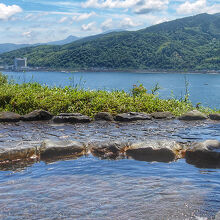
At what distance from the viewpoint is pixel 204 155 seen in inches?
288

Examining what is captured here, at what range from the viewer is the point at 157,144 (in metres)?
7.72

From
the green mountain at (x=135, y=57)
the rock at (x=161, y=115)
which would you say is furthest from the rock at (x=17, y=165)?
the green mountain at (x=135, y=57)

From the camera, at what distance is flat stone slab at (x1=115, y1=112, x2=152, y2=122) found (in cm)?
1145

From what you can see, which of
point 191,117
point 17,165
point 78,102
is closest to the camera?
point 17,165

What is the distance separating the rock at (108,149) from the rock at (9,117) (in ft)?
14.3

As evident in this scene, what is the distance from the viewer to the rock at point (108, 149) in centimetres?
773

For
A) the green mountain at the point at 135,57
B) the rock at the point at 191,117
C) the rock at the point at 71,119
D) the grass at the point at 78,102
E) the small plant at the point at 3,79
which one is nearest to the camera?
the rock at the point at 71,119

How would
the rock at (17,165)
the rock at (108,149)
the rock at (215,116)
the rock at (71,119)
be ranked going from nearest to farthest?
the rock at (17,165)
the rock at (108,149)
the rock at (71,119)
the rock at (215,116)

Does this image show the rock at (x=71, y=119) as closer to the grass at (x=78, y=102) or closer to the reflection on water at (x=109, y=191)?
the grass at (x=78, y=102)

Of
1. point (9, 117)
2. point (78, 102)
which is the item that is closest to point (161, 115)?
point (78, 102)

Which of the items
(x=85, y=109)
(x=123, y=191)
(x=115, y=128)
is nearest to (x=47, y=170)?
(x=123, y=191)

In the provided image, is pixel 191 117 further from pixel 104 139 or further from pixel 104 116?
pixel 104 139

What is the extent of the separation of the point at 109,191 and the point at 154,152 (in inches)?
92.3

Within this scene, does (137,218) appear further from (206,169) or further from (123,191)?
(206,169)
